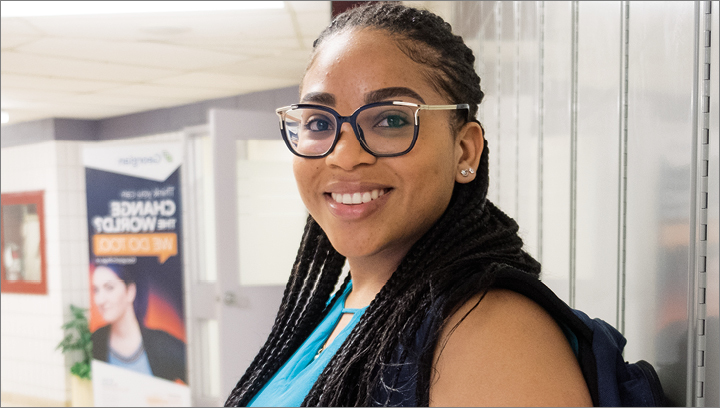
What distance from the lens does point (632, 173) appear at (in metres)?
0.71

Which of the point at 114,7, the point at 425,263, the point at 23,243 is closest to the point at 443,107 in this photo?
the point at 425,263

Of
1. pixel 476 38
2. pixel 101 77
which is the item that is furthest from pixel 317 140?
pixel 101 77

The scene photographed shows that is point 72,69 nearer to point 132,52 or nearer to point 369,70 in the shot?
point 132,52

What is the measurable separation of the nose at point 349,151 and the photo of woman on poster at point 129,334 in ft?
14.0

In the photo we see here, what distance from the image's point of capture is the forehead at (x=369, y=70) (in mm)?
736

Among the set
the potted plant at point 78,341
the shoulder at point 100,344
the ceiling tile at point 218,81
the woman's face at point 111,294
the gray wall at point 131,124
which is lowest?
the potted plant at point 78,341

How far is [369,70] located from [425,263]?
0.25 meters

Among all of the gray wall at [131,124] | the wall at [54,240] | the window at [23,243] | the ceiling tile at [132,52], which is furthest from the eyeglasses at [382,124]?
the window at [23,243]

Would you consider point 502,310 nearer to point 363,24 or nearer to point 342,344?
point 342,344

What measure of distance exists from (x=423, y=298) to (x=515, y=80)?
34.9 inches

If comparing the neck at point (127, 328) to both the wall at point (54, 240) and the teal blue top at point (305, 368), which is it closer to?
the wall at point (54, 240)

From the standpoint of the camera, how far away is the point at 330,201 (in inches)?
32.5

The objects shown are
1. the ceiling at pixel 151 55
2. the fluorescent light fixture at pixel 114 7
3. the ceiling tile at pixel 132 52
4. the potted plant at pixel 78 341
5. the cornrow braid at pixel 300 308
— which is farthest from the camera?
the potted plant at pixel 78 341

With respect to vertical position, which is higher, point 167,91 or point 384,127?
point 167,91
